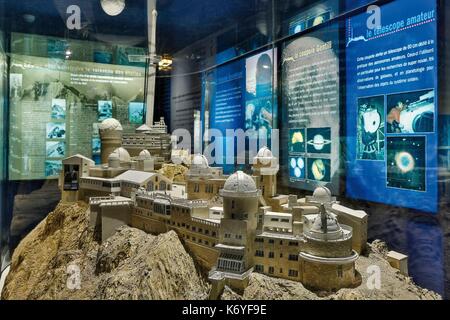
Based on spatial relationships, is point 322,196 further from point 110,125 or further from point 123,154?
point 123,154

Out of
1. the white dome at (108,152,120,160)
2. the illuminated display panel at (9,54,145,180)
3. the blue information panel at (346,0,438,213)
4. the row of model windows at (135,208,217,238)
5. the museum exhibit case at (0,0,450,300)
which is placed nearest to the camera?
the blue information panel at (346,0,438,213)

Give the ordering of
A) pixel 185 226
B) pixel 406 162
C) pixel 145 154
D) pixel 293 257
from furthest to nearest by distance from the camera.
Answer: pixel 145 154 < pixel 185 226 < pixel 293 257 < pixel 406 162

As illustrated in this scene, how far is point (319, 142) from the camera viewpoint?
8633 millimetres

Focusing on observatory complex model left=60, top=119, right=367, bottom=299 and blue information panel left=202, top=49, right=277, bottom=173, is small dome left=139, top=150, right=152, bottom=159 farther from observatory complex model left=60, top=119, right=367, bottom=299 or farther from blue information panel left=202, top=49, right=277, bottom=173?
blue information panel left=202, top=49, right=277, bottom=173

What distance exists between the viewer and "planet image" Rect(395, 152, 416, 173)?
6.72m

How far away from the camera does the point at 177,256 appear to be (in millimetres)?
7672

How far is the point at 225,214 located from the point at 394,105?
4129 millimetres

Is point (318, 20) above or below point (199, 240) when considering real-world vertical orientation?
above

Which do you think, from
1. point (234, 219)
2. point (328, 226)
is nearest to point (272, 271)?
point (234, 219)

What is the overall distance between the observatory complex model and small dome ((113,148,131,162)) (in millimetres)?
33

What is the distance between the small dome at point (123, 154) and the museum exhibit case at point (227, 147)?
4.9 inches

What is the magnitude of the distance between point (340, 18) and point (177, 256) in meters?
6.50

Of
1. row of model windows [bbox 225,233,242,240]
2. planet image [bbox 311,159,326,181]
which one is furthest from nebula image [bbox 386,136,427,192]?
row of model windows [bbox 225,233,242,240]
